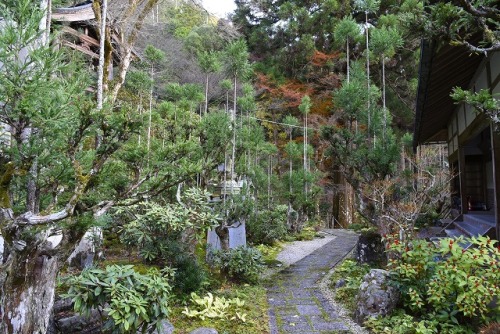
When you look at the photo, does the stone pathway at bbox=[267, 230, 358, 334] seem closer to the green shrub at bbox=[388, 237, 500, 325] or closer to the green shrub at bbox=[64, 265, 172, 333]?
the green shrub at bbox=[388, 237, 500, 325]

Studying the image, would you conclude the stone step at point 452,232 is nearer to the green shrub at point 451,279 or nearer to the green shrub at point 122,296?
the green shrub at point 451,279

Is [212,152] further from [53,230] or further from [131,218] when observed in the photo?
[53,230]

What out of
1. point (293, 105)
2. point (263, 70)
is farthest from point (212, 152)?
point (263, 70)

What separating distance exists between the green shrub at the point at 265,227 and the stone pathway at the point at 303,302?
5.90 ft

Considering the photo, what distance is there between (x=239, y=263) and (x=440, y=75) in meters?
5.30

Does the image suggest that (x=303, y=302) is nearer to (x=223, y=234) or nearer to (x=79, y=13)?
(x=223, y=234)

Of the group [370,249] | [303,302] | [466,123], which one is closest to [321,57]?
[466,123]

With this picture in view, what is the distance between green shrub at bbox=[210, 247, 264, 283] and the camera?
19.2ft

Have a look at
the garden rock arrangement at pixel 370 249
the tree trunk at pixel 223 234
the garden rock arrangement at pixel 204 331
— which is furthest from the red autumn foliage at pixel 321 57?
the garden rock arrangement at pixel 204 331

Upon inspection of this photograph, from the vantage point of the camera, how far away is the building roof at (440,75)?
17.8ft

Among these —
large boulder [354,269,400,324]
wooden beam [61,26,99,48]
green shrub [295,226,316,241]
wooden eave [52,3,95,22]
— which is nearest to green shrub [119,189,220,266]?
large boulder [354,269,400,324]

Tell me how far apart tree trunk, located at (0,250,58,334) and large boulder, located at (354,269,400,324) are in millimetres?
3470

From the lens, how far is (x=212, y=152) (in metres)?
6.86

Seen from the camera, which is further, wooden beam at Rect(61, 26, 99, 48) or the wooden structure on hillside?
wooden beam at Rect(61, 26, 99, 48)
